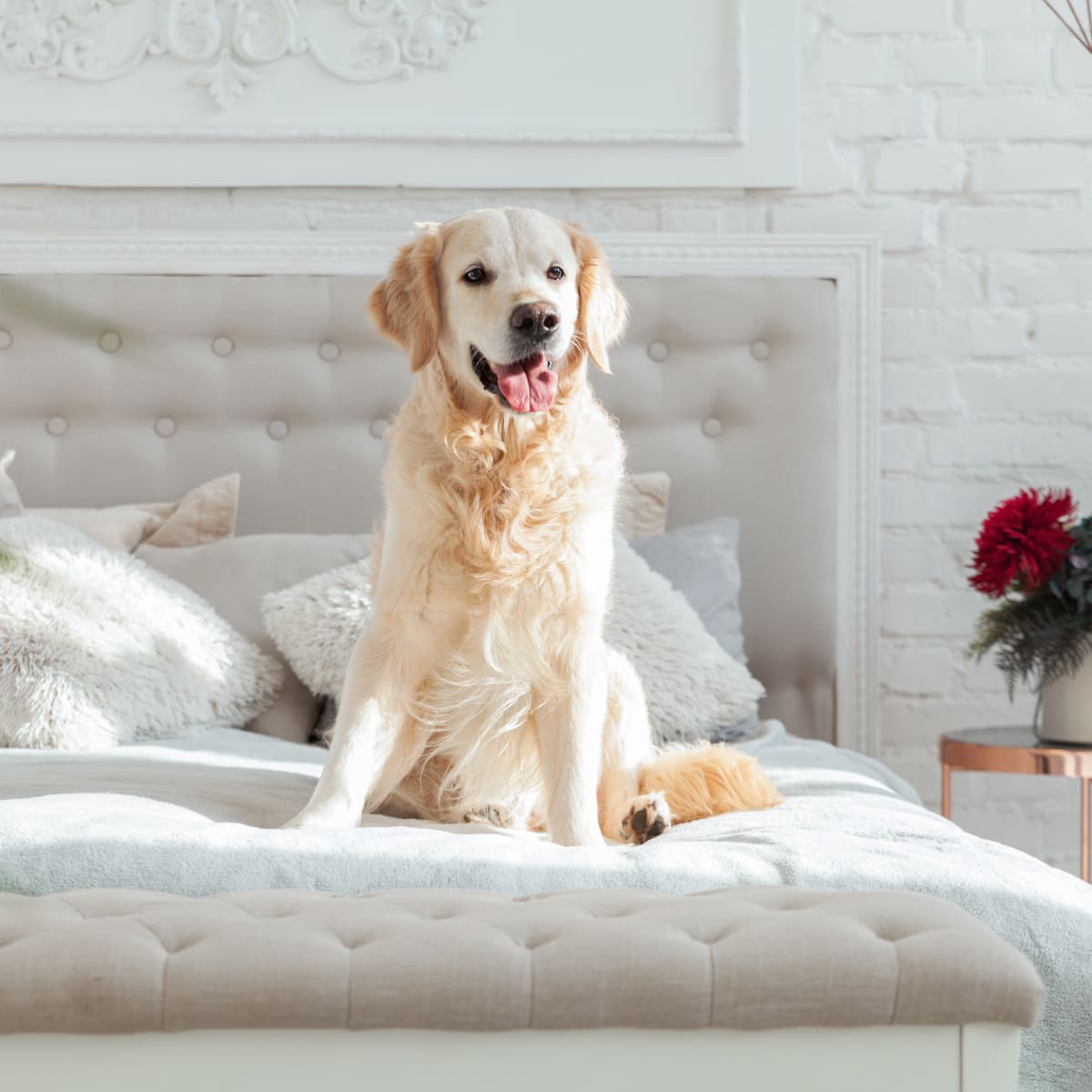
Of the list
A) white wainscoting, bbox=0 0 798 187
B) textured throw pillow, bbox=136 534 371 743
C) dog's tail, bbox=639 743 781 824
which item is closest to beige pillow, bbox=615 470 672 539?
textured throw pillow, bbox=136 534 371 743

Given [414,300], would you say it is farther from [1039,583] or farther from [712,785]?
[1039,583]

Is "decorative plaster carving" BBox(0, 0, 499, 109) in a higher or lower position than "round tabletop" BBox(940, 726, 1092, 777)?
higher

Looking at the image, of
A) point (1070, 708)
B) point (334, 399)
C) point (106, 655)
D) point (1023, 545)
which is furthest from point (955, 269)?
point (106, 655)

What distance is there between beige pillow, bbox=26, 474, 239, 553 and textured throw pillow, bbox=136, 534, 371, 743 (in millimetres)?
65

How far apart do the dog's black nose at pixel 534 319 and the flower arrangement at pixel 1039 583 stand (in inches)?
46.1

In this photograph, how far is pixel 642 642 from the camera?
85.2 inches

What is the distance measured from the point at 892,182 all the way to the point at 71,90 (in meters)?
1.80

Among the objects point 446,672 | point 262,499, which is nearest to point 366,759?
point 446,672

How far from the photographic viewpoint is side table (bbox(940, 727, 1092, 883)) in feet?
7.23

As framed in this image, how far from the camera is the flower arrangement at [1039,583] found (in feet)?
7.45

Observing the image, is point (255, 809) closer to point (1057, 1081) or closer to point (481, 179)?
point (1057, 1081)

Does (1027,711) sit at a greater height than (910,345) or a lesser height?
lesser

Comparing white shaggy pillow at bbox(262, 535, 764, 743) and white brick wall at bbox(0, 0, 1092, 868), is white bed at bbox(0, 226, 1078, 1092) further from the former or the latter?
white shaggy pillow at bbox(262, 535, 764, 743)

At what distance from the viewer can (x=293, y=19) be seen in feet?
8.82
